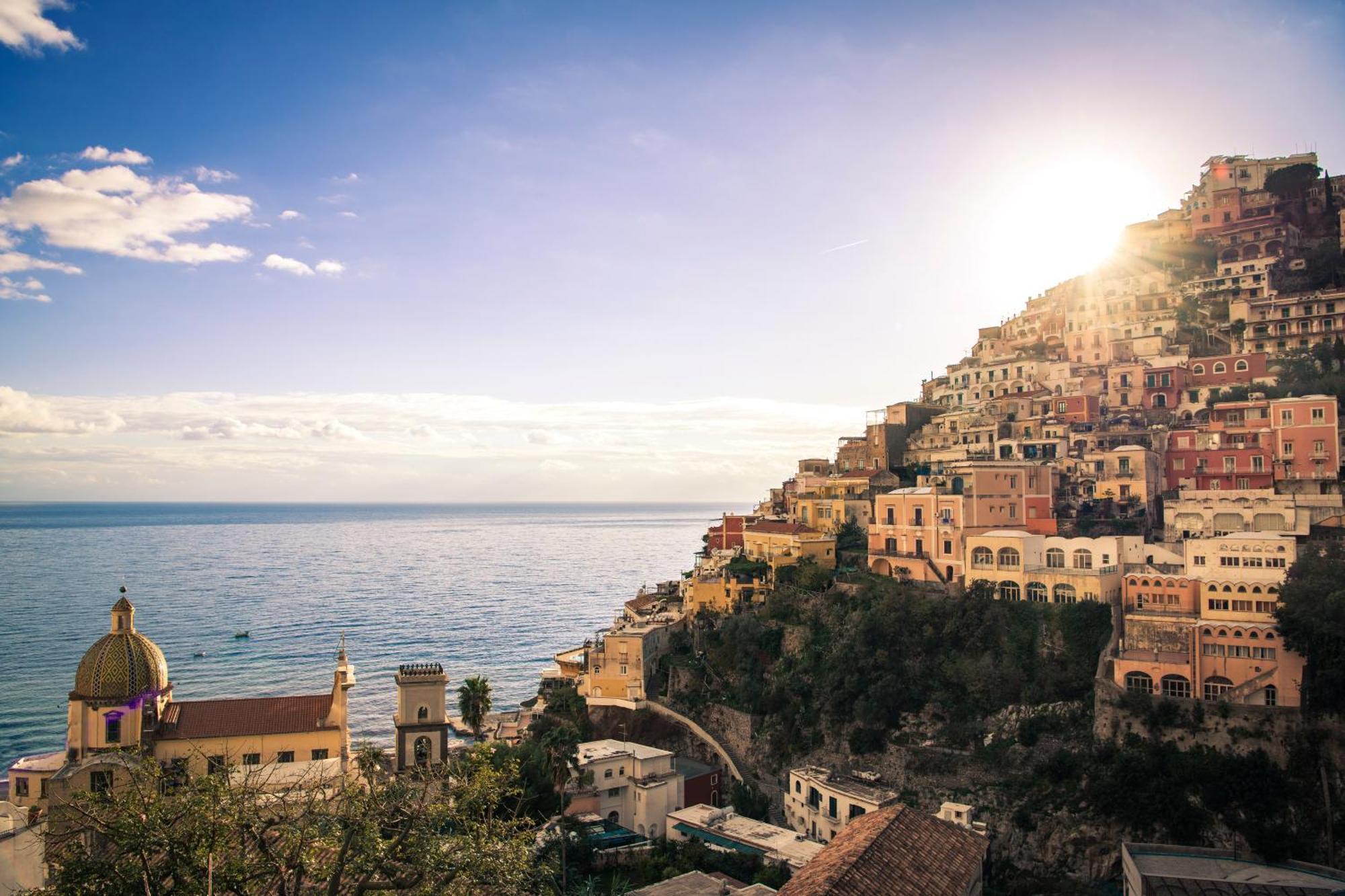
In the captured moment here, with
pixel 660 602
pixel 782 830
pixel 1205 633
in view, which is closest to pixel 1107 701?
pixel 1205 633

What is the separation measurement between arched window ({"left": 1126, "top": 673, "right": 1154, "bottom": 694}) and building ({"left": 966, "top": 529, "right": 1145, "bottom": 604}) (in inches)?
180

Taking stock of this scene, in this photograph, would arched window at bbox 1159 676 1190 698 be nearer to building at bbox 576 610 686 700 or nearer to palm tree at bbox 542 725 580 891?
palm tree at bbox 542 725 580 891

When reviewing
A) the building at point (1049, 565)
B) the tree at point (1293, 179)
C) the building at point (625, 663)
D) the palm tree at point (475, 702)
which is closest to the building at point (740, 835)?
the palm tree at point (475, 702)

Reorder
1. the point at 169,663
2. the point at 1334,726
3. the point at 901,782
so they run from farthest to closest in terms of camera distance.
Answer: the point at 169,663 → the point at 901,782 → the point at 1334,726

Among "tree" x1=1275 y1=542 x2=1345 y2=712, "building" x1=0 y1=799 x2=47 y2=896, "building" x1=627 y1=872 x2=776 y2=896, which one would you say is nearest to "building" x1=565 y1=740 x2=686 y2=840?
"building" x1=627 y1=872 x2=776 y2=896

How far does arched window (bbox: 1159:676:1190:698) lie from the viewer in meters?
35.2

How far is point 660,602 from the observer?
203ft

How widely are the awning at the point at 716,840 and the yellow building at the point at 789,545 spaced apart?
18.1 meters

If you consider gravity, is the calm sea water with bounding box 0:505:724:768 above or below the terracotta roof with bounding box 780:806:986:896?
below

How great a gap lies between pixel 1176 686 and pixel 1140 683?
127 centimetres

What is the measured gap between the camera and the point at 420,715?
1497 inches

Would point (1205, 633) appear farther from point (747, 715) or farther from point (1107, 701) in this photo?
point (747, 715)

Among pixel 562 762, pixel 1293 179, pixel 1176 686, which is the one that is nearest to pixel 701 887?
pixel 562 762

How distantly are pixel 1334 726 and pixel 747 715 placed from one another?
25039mm
